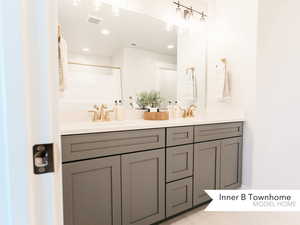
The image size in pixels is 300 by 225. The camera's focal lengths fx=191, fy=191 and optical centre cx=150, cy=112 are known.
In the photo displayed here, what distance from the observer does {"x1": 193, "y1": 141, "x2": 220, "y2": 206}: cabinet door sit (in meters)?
1.87

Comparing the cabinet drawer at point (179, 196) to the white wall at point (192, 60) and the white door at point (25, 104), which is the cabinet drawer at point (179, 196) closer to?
the white wall at point (192, 60)

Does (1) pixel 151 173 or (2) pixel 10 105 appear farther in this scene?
(1) pixel 151 173

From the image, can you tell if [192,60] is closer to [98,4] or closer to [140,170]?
[98,4]

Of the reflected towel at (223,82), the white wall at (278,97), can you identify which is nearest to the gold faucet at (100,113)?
the reflected towel at (223,82)

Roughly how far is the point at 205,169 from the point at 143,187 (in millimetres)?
747

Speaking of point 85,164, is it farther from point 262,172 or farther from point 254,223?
point 262,172

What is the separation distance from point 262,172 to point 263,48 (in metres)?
1.52

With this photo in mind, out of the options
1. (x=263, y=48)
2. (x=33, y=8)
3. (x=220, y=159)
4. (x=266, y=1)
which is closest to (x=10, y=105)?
(x=33, y=8)

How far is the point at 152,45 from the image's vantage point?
7.63 feet

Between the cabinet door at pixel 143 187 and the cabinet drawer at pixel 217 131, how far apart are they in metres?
0.48

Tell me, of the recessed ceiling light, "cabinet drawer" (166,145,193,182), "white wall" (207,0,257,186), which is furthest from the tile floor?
the recessed ceiling light

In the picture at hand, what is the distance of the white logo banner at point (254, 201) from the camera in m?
1.98

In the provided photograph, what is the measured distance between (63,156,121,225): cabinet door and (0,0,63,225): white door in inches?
34.5

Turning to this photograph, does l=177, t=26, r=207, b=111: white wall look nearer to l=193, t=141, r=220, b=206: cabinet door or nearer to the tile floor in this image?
l=193, t=141, r=220, b=206: cabinet door
